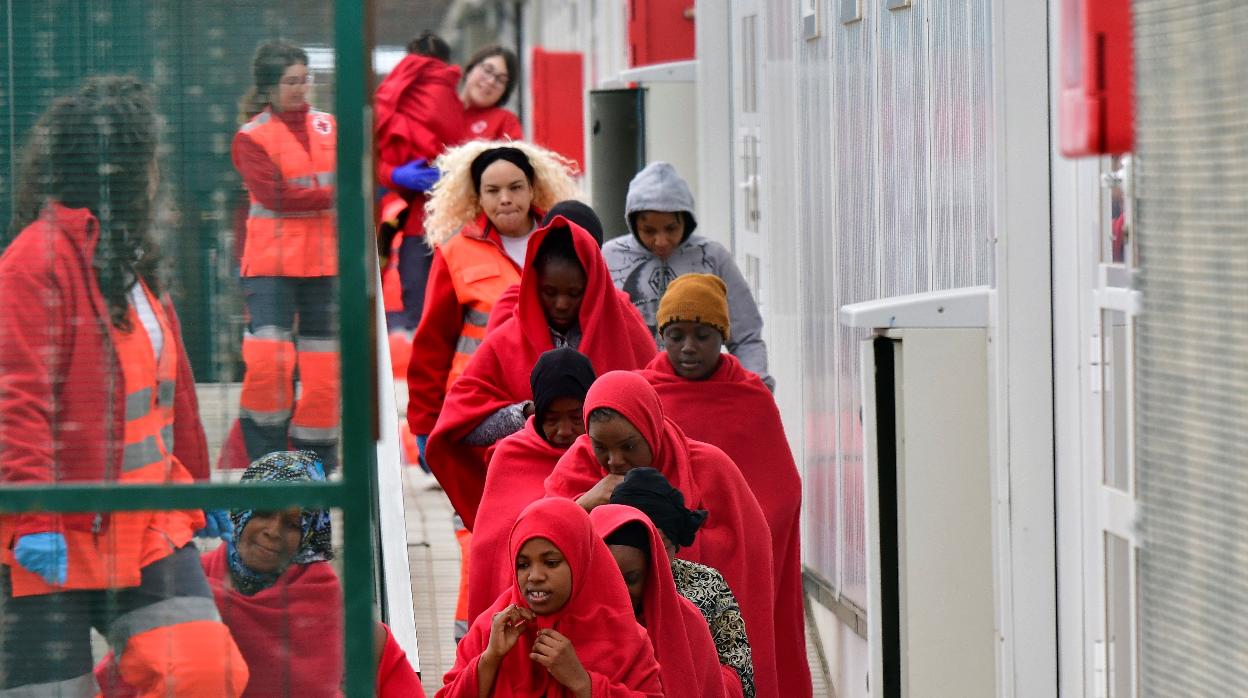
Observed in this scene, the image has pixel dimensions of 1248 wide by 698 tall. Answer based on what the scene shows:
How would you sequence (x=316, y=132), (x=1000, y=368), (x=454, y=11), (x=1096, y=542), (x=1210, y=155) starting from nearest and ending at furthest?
(x=1210, y=155) < (x=316, y=132) < (x=1096, y=542) < (x=1000, y=368) < (x=454, y=11)

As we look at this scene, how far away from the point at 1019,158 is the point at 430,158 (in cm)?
709

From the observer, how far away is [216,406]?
272cm

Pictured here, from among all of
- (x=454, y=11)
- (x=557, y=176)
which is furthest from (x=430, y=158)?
(x=454, y=11)

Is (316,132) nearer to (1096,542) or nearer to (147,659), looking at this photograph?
(147,659)

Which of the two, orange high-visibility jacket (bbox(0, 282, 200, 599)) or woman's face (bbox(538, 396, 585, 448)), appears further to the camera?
woman's face (bbox(538, 396, 585, 448))

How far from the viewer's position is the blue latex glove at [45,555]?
2.71m

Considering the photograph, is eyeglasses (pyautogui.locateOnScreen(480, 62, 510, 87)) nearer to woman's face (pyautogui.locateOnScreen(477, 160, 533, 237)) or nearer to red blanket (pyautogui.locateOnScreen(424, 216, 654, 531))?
woman's face (pyautogui.locateOnScreen(477, 160, 533, 237))

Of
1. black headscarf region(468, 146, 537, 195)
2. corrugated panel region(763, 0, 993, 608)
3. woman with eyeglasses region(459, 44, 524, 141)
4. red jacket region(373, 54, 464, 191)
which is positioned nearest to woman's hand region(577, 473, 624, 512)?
corrugated panel region(763, 0, 993, 608)

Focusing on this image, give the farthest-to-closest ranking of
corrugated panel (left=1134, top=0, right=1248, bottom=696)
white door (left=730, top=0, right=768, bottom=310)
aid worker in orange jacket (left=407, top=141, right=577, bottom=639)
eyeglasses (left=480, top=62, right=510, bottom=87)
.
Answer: eyeglasses (left=480, top=62, right=510, bottom=87)
white door (left=730, top=0, right=768, bottom=310)
aid worker in orange jacket (left=407, top=141, right=577, bottom=639)
corrugated panel (left=1134, top=0, right=1248, bottom=696)

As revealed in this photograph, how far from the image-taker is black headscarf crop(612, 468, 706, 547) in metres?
4.79

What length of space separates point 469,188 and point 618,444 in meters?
2.59

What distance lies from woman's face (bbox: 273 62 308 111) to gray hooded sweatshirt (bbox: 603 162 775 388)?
14.8 feet

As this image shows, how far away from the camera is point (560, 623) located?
4.23 m

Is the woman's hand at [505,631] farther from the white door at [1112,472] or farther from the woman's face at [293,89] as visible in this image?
the woman's face at [293,89]
